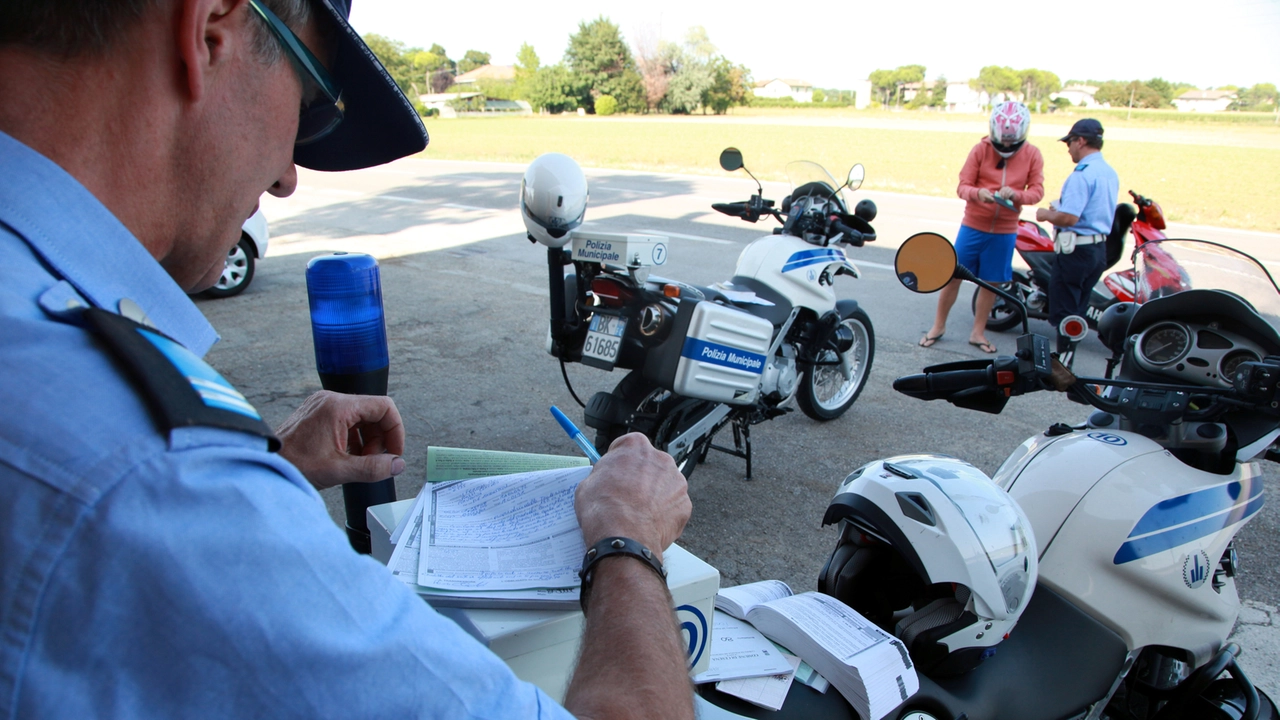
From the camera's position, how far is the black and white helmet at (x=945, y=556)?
5.44 feet

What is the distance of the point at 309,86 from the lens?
98 centimetres

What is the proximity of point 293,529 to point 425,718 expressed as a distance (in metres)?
0.18

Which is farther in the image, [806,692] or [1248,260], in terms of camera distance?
[1248,260]

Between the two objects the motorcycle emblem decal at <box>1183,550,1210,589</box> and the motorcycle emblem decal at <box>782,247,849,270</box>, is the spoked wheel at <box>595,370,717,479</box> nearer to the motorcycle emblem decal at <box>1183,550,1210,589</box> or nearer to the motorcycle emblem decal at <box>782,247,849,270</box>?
the motorcycle emblem decal at <box>782,247,849,270</box>

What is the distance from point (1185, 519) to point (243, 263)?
7.41 metres

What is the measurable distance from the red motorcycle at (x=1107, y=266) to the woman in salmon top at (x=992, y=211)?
0.26 meters

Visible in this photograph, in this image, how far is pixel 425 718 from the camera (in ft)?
2.08

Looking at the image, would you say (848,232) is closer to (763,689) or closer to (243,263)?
(763,689)

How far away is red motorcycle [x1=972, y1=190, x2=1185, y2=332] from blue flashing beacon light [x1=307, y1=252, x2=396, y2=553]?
18.7ft

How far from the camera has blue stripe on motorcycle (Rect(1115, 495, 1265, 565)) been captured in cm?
187

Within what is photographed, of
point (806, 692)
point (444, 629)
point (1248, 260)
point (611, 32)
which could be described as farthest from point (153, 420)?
point (611, 32)

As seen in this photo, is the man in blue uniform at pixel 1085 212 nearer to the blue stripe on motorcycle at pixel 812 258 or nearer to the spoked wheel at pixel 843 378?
the spoked wheel at pixel 843 378

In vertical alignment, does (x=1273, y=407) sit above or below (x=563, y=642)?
above

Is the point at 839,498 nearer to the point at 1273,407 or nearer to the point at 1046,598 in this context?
the point at 1046,598
